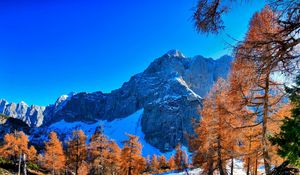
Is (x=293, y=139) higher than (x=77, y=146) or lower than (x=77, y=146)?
lower

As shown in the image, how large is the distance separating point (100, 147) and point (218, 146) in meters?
20.0

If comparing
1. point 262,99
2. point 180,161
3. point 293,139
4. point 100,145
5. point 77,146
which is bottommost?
point 293,139

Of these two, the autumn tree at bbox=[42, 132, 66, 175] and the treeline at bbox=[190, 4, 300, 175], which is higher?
the autumn tree at bbox=[42, 132, 66, 175]

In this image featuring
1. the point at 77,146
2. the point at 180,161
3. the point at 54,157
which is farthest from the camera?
the point at 180,161

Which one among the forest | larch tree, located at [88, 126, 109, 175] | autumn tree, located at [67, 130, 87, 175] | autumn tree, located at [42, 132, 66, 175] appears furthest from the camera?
autumn tree, located at [42, 132, 66, 175]

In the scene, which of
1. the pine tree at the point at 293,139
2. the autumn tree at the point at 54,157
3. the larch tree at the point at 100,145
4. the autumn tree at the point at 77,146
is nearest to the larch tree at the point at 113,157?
the larch tree at the point at 100,145

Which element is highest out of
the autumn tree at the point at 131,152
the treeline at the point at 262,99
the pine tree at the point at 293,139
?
the autumn tree at the point at 131,152

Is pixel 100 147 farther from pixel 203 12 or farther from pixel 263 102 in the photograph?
pixel 203 12

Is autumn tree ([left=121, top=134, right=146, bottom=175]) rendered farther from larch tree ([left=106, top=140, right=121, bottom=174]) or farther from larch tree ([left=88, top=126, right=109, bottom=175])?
larch tree ([left=88, top=126, right=109, bottom=175])

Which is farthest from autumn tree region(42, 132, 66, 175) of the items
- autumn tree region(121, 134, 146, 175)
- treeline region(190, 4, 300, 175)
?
treeline region(190, 4, 300, 175)

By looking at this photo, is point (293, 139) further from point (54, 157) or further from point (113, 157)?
point (54, 157)

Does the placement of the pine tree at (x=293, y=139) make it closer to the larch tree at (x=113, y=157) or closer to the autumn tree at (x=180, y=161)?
the autumn tree at (x=180, y=161)

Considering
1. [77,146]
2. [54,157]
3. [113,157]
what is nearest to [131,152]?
[113,157]

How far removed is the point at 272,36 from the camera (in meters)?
3.62
